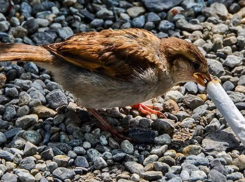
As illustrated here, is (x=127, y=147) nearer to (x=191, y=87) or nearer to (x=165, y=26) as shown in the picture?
(x=191, y=87)

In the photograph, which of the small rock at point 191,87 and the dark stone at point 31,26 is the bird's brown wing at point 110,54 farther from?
the dark stone at point 31,26

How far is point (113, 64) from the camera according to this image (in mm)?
7402

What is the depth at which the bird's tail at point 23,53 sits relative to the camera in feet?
Result: 24.6

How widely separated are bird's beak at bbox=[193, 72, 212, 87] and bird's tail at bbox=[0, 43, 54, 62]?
1.44 m

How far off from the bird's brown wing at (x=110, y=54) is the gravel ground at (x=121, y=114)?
0.59 metres

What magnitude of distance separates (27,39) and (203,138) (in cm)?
245

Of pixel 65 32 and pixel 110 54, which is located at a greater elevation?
pixel 110 54

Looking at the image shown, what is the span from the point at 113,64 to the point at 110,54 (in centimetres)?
11

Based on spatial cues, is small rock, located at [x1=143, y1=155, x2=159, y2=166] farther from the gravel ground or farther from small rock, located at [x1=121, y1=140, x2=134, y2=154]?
small rock, located at [x1=121, y1=140, x2=134, y2=154]

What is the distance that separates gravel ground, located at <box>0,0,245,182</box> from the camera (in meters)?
7.00

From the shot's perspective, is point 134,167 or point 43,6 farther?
point 43,6

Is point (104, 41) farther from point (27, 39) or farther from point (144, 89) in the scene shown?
point (27, 39)

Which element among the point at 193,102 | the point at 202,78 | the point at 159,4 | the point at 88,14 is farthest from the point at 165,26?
the point at 202,78

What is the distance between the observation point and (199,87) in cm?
834
